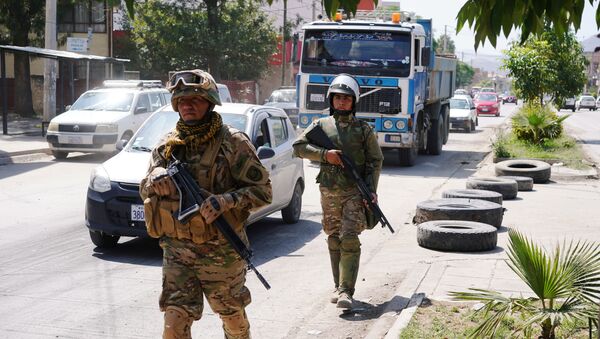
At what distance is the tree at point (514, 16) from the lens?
3.73 m

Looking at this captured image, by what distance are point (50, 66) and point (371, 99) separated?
11978 mm

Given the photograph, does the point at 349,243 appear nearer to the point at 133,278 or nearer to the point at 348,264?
the point at 348,264

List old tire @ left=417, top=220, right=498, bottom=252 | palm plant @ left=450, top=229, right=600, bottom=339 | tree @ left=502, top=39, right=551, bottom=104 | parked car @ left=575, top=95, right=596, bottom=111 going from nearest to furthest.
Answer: palm plant @ left=450, top=229, right=600, bottom=339 < old tire @ left=417, top=220, right=498, bottom=252 < tree @ left=502, top=39, right=551, bottom=104 < parked car @ left=575, top=95, right=596, bottom=111

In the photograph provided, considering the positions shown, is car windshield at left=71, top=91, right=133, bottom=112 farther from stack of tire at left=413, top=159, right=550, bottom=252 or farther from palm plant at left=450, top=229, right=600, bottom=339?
palm plant at left=450, top=229, right=600, bottom=339

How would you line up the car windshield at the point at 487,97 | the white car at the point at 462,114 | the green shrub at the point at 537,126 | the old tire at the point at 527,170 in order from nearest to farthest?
the old tire at the point at 527,170
the green shrub at the point at 537,126
the white car at the point at 462,114
the car windshield at the point at 487,97

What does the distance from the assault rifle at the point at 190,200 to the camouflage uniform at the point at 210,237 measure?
9 cm

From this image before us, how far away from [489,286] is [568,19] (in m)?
3.39

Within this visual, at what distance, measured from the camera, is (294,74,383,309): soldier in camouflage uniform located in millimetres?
6727

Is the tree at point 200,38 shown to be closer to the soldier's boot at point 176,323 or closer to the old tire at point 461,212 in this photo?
the old tire at point 461,212

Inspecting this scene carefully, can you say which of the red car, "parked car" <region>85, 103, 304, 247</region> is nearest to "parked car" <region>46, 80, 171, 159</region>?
"parked car" <region>85, 103, 304, 247</region>

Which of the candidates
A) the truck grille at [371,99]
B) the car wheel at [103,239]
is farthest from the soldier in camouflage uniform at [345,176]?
the truck grille at [371,99]

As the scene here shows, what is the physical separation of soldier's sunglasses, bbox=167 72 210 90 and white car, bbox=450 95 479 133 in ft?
95.8

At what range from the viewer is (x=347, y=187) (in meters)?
6.79

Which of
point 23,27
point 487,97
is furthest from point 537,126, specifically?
point 487,97
